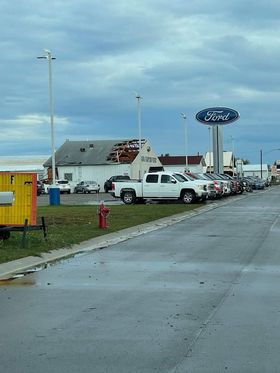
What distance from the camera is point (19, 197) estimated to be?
14609mm

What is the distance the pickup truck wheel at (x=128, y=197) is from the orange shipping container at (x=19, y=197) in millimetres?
21131

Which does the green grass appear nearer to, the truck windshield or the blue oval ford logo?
the truck windshield

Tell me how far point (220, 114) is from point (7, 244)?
153ft

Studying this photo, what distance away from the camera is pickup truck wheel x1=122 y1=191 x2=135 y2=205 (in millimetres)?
35781

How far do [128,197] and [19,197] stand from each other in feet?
70.1

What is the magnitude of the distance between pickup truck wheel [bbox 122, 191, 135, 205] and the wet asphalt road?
21.8 m

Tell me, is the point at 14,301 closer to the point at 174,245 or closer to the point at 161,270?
the point at 161,270

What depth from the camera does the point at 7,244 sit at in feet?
48.3

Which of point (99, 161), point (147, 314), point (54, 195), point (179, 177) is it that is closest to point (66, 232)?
point (147, 314)

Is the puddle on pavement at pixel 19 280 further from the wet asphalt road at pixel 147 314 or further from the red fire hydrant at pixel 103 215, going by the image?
the red fire hydrant at pixel 103 215

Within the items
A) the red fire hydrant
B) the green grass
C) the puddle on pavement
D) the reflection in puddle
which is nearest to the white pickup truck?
the green grass

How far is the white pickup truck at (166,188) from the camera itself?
115ft

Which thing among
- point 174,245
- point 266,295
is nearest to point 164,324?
point 266,295

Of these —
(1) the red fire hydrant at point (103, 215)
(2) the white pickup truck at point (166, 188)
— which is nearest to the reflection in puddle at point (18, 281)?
(1) the red fire hydrant at point (103, 215)
